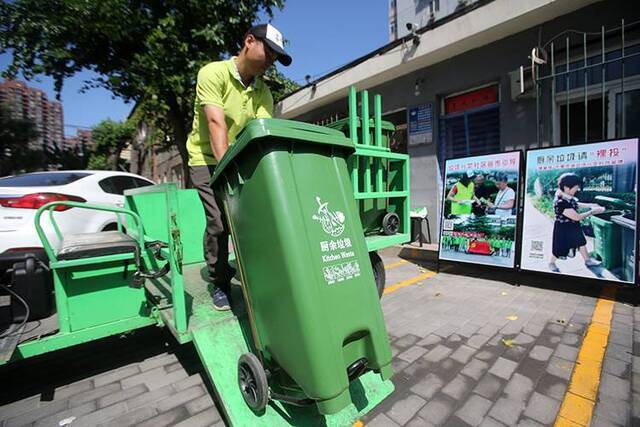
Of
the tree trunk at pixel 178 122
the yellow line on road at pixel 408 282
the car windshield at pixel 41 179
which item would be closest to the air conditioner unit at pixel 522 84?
the yellow line on road at pixel 408 282

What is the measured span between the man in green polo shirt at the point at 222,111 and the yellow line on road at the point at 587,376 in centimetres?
226

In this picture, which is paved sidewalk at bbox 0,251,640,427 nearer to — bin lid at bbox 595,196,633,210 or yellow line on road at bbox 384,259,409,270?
bin lid at bbox 595,196,633,210

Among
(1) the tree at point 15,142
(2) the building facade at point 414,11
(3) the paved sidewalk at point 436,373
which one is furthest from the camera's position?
(2) the building facade at point 414,11

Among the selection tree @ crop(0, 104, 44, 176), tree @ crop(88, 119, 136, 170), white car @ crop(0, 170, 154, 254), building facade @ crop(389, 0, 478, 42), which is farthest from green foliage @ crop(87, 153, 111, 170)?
white car @ crop(0, 170, 154, 254)

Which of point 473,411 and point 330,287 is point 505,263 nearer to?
point 473,411

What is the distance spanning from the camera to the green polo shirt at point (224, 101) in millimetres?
2242

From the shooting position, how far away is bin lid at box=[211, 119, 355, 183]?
1555 mm

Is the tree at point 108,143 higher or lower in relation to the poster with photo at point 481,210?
higher

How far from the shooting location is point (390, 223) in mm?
3268

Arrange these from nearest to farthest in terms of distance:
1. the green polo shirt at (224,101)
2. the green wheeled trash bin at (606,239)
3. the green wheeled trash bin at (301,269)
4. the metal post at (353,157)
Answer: the green wheeled trash bin at (301,269), the green polo shirt at (224,101), the metal post at (353,157), the green wheeled trash bin at (606,239)

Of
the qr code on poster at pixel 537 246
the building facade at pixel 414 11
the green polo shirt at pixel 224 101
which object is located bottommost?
the qr code on poster at pixel 537 246

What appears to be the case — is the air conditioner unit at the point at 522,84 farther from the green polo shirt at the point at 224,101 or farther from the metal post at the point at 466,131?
the green polo shirt at the point at 224,101

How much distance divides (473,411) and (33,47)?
12.1 m

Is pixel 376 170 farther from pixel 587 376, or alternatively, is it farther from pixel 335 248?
pixel 587 376
